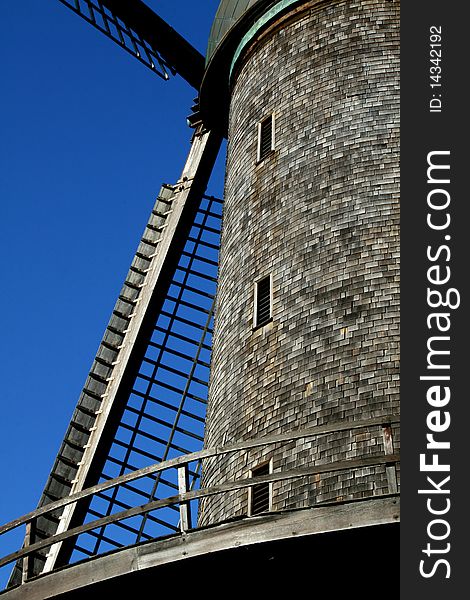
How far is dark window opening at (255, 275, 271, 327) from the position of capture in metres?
14.4

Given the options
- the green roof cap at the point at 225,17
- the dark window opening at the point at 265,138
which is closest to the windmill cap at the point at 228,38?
the green roof cap at the point at 225,17

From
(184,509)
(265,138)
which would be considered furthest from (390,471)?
(265,138)

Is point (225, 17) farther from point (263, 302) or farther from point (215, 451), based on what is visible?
point (215, 451)

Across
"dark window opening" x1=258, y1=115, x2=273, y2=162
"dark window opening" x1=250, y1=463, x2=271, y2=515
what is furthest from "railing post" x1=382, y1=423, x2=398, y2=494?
"dark window opening" x1=258, y1=115, x2=273, y2=162

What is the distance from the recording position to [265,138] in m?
16.5

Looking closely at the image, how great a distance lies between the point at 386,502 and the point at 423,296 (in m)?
2.04

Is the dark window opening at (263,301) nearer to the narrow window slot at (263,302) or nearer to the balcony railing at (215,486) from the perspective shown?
the narrow window slot at (263,302)

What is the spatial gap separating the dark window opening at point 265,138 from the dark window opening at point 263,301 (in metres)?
2.33

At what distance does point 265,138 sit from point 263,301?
9.83 feet

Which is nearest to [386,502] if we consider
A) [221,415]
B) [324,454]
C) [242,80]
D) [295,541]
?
[295,541]

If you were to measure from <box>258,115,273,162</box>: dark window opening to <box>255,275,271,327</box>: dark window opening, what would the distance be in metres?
2.33

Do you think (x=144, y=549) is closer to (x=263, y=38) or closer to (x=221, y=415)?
(x=221, y=415)

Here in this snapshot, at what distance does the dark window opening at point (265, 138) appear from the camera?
53.5 ft

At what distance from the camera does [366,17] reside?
16.4 metres
